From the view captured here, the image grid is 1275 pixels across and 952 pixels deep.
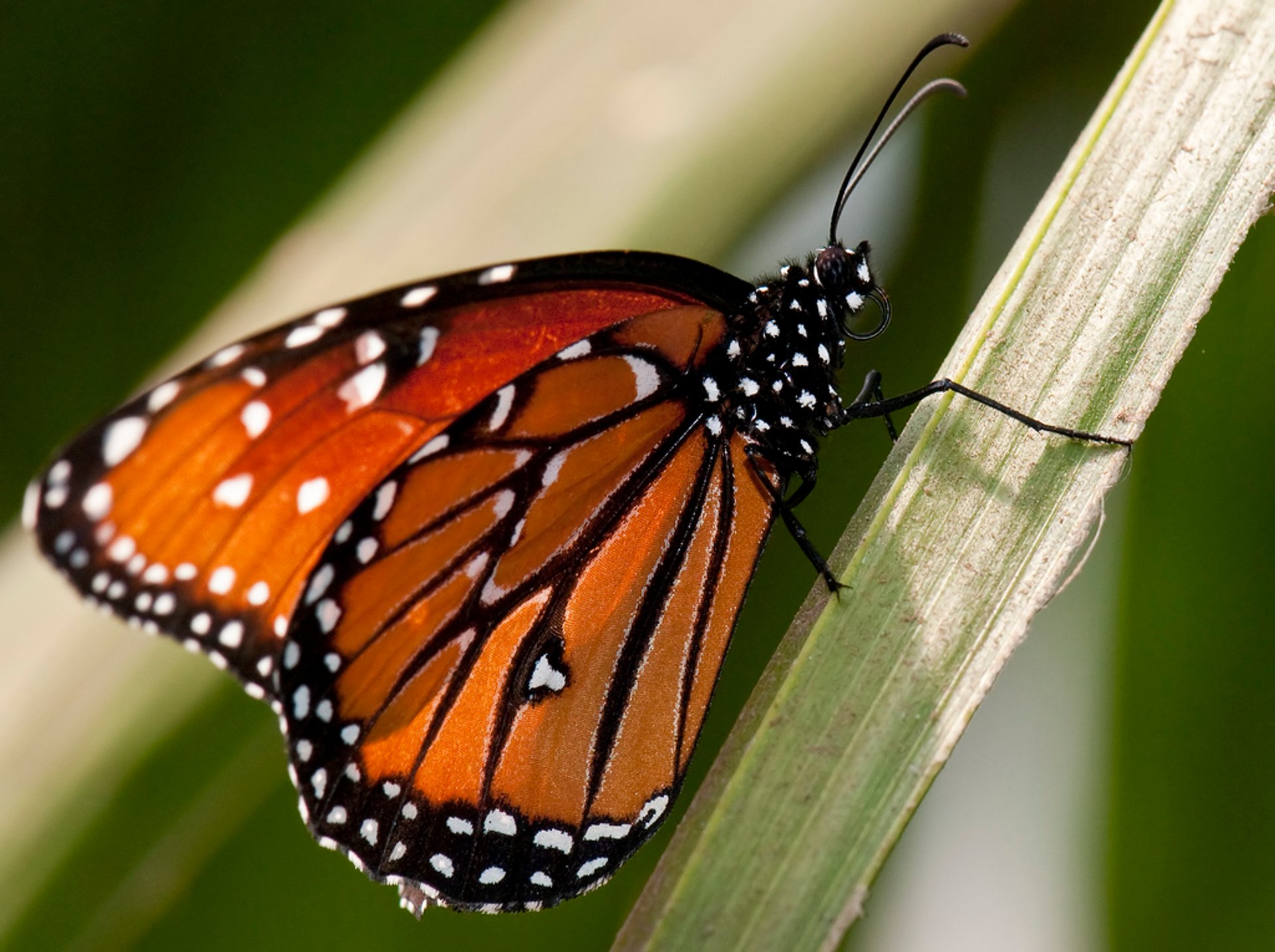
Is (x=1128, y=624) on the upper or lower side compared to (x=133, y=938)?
lower

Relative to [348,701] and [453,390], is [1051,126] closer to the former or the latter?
[453,390]

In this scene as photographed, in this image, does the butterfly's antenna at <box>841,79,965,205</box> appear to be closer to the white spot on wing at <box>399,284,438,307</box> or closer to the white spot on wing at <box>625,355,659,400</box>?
the white spot on wing at <box>625,355,659,400</box>

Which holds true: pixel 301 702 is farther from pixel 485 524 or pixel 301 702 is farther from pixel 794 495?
pixel 794 495

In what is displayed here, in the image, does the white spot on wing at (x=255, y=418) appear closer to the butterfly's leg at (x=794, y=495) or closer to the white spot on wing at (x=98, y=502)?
the white spot on wing at (x=98, y=502)

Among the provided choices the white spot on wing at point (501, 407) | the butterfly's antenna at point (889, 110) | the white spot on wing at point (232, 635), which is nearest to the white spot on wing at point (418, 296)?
the white spot on wing at point (501, 407)

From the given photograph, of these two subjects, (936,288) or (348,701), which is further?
(936,288)

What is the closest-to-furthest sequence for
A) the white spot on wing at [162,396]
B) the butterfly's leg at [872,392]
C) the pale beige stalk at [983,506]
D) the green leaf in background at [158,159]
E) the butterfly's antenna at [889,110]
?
the pale beige stalk at [983,506] → the white spot on wing at [162,396] → the butterfly's antenna at [889,110] → the butterfly's leg at [872,392] → the green leaf in background at [158,159]

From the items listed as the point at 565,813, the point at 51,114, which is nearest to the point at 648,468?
the point at 565,813

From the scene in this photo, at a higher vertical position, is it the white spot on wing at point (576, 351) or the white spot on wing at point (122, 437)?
the white spot on wing at point (122, 437)
